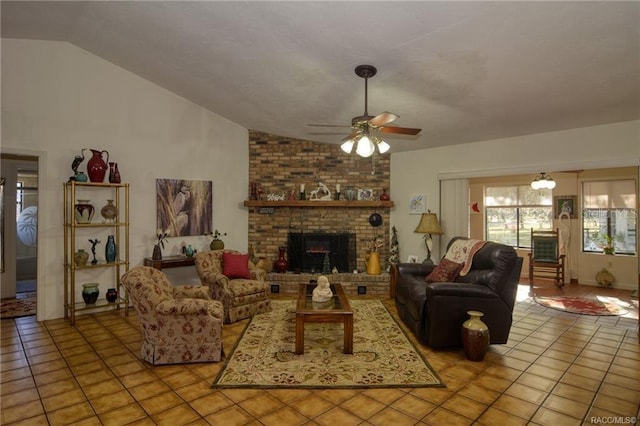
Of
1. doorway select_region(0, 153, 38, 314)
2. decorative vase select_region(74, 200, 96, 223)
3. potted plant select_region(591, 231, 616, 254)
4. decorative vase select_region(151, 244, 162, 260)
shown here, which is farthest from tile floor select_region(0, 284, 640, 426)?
potted plant select_region(591, 231, 616, 254)

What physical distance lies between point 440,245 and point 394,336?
112 inches

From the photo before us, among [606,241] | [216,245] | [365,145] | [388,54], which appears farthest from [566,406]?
[606,241]

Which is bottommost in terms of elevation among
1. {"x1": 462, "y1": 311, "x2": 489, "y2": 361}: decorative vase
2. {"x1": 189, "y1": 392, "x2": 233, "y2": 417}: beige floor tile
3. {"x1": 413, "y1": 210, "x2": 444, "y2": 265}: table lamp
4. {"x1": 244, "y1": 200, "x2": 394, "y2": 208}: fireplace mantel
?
{"x1": 189, "y1": 392, "x2": 233, "y2": 417}: beige floor tile

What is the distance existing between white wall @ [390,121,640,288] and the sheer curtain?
9 centimetres

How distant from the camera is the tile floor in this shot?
7.86 feet

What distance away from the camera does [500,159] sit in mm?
5418

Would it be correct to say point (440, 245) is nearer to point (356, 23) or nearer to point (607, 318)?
point (607, 318)

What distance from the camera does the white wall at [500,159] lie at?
441 cm

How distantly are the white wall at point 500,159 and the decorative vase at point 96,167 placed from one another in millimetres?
4715

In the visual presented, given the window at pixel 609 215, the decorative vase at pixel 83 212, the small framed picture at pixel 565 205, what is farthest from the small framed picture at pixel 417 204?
the decorative vase at pixel 83 212

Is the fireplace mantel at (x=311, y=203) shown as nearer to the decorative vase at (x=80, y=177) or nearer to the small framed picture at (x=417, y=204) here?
the small framed picture at (x=417, y=204)

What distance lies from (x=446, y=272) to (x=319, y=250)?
108 inches

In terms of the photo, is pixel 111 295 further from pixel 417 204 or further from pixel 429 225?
pixel 417 204

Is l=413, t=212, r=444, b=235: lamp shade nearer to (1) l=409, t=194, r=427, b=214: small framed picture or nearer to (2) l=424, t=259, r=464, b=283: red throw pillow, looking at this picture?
(1) l=409, t=194, r=427, b=214: small framed picture
